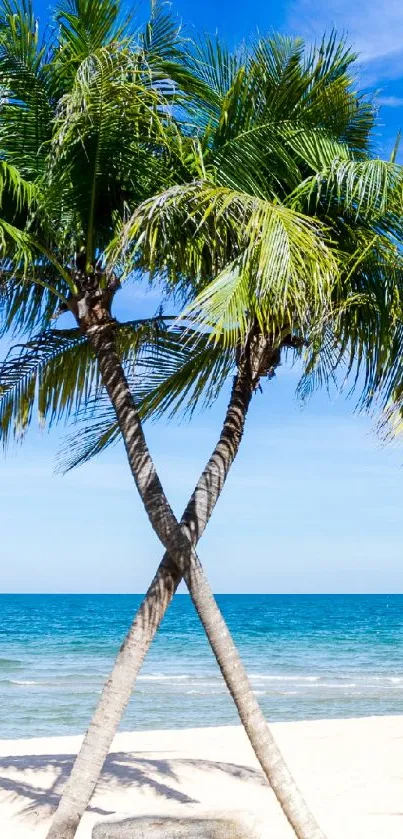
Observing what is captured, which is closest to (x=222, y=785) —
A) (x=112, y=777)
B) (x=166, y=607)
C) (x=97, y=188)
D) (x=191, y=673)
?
(x=112, y=777)

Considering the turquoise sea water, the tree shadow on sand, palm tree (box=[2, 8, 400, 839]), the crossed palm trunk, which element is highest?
palm tree (box=[2, 8, 400, 839])

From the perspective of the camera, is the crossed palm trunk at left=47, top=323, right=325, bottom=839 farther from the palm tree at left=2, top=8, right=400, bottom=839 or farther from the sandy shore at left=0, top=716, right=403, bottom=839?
the sandy shore at left=0, top=716, right=403, bottom=839

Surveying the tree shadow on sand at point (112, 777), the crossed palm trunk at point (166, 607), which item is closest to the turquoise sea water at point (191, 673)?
the tree shadow on sand at point (112, 777)

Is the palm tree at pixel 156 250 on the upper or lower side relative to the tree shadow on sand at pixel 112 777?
upper

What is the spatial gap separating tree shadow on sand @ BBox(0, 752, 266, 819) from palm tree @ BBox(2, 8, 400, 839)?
2.05m

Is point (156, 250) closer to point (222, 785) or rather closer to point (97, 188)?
point (97, 188)

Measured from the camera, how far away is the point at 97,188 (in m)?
5.79

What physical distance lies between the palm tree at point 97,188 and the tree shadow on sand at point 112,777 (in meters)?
2.04

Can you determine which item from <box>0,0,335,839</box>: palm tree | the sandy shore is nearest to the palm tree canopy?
<box>0,0,335,839</box>: palm tree

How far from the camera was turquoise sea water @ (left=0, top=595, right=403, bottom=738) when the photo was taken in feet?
54.3

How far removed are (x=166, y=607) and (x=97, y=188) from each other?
263 centimetres

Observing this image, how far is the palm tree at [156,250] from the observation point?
506 cm

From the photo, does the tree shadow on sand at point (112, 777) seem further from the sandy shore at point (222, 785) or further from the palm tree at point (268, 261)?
the palm tree at point (268, 261)

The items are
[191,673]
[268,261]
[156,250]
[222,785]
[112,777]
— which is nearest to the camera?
[268,261]
